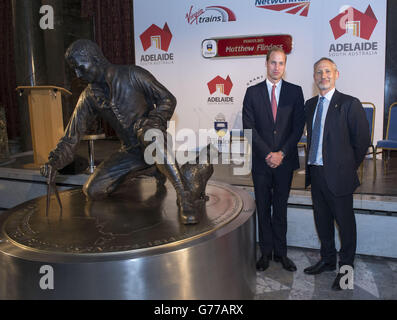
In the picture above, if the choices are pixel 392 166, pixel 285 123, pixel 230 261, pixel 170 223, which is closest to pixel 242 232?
pixel 230 261

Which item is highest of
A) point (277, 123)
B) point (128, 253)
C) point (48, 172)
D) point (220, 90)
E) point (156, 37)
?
point (156, 37)

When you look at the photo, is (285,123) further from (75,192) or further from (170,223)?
(75,192)

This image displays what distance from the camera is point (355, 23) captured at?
5.10m

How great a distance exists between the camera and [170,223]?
1.96 meters

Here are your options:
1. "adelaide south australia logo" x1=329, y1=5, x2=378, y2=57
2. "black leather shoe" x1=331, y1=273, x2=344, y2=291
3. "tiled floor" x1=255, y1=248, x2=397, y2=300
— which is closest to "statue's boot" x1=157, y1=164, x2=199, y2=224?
"tiled floor" x1=255, y1=248, x2=397, y2=300

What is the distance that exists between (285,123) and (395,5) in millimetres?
3943

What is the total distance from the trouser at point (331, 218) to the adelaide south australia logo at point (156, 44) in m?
4.32

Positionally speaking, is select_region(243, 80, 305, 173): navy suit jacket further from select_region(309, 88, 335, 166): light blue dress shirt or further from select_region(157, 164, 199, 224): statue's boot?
select_region(157, 164, 199, 224): statue's boot

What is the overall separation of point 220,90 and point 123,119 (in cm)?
372

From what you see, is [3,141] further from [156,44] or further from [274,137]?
[274,137]

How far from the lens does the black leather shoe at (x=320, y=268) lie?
257 centimetres

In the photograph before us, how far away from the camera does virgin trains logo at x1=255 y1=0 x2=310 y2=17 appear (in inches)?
207

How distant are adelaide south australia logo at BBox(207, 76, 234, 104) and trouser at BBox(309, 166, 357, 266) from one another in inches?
140

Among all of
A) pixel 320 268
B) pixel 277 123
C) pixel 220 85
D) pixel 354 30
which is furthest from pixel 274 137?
pixel 220 85
